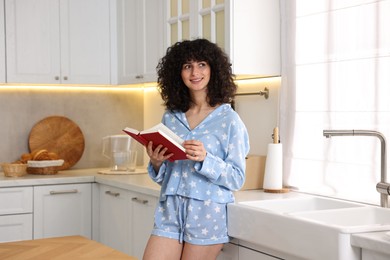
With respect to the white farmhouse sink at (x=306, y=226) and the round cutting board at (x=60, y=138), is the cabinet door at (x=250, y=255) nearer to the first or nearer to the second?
the white farmhouse sink at (x=306, y=226)

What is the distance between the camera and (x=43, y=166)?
177 inches

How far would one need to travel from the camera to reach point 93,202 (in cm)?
448

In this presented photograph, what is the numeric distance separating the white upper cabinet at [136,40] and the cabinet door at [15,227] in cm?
119

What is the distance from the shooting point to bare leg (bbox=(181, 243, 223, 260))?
9.20 feet

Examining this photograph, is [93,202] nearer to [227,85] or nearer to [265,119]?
[265,119]

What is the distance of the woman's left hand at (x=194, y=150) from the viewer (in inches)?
106

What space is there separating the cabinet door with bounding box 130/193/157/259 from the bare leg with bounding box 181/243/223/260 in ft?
2.93

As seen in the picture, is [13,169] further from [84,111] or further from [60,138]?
[84,111]

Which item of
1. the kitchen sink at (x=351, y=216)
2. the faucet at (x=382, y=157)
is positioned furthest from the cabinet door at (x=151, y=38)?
the kitchen sink at (x=351, y=216)

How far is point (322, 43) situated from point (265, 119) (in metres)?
0.60

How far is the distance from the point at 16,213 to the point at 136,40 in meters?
1.42

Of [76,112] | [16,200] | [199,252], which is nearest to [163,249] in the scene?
[199,252]

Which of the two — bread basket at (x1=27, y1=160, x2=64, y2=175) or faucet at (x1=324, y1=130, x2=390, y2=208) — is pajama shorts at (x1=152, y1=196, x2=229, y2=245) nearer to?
faucet at (x1=324, y1=130, x2=390, y2=208)

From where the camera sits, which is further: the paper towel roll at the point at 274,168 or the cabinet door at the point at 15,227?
the cabinet door at the point at 15,227
